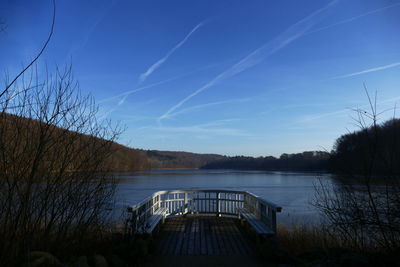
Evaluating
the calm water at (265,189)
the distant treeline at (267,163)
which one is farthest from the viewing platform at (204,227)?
the distant treeline at (267,163)

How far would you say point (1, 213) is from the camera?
3.10m

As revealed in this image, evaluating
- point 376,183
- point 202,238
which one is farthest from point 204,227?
point 376,183

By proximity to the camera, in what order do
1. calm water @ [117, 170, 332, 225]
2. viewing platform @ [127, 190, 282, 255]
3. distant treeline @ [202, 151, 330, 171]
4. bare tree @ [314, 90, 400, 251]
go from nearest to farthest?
bare tree @ [314, 90, 400, 251]
viewing platform @ [127, 190, 282, 255]
calm water @ [117, 170, 332, 225]
distant treeline @ [202, 151, 330, 171]

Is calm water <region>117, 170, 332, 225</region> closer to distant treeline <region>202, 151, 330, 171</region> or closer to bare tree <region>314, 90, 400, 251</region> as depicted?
bare tree <region>314, 90, 400, 251</region>

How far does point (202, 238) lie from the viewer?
20.8ft

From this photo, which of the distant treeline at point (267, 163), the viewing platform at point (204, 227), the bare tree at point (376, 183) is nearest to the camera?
the bare tree at point (376, 183)

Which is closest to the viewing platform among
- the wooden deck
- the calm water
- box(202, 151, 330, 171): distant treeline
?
the wooden deck

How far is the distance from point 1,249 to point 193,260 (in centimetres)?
288

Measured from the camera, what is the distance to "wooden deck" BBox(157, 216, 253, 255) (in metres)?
5.43

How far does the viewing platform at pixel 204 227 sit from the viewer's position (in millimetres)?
5422

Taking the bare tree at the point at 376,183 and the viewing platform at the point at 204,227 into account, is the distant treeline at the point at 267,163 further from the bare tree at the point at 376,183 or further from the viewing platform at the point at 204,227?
the bare tree at the point at 376,183

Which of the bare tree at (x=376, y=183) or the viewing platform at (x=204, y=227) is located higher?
the bare tree at (x=376, y=183)

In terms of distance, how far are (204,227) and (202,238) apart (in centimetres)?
120

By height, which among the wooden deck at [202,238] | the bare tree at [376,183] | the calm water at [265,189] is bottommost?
the calm water at [265,189]
